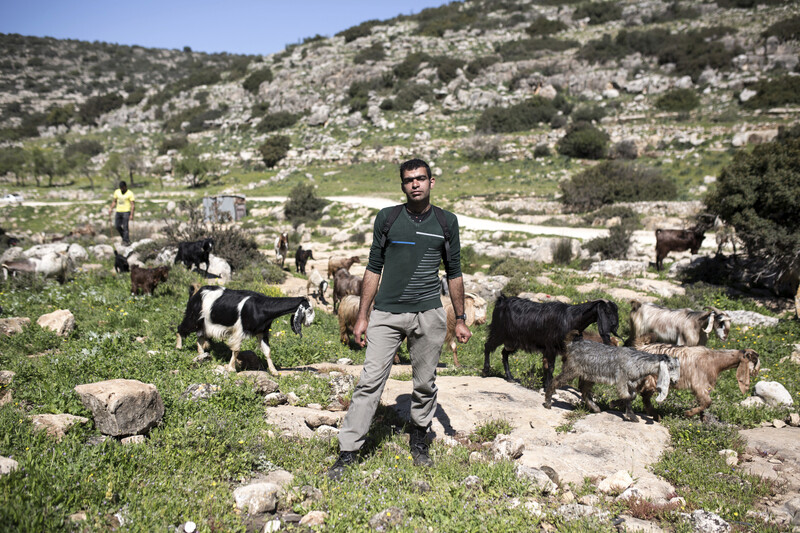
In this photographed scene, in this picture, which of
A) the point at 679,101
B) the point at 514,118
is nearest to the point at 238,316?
the point at 514,118

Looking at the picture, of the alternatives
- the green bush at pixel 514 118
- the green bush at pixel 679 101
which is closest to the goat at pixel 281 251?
the green bush at pixel 514 118

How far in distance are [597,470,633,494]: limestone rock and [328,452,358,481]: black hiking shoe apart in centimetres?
218

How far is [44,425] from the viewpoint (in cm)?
379

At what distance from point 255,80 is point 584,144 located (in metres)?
50.7

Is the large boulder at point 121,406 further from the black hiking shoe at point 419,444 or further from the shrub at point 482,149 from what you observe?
the shrub at point 482,149

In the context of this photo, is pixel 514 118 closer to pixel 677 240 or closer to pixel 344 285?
pixel 677 240

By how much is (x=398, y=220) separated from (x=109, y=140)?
66.1 metres

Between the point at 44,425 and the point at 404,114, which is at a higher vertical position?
the point at 404,114

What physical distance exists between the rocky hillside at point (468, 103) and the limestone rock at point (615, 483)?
82.9 ft

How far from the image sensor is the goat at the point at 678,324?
7035 millimetres

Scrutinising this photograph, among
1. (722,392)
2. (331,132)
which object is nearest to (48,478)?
(722,392)

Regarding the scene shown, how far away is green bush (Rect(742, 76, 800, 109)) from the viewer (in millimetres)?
35906

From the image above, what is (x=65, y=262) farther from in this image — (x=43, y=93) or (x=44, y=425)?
(x=43, y=93)

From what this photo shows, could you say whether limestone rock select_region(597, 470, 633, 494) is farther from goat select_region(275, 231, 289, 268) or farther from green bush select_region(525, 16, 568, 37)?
green bush select_region(525, 16, 568, 37)
